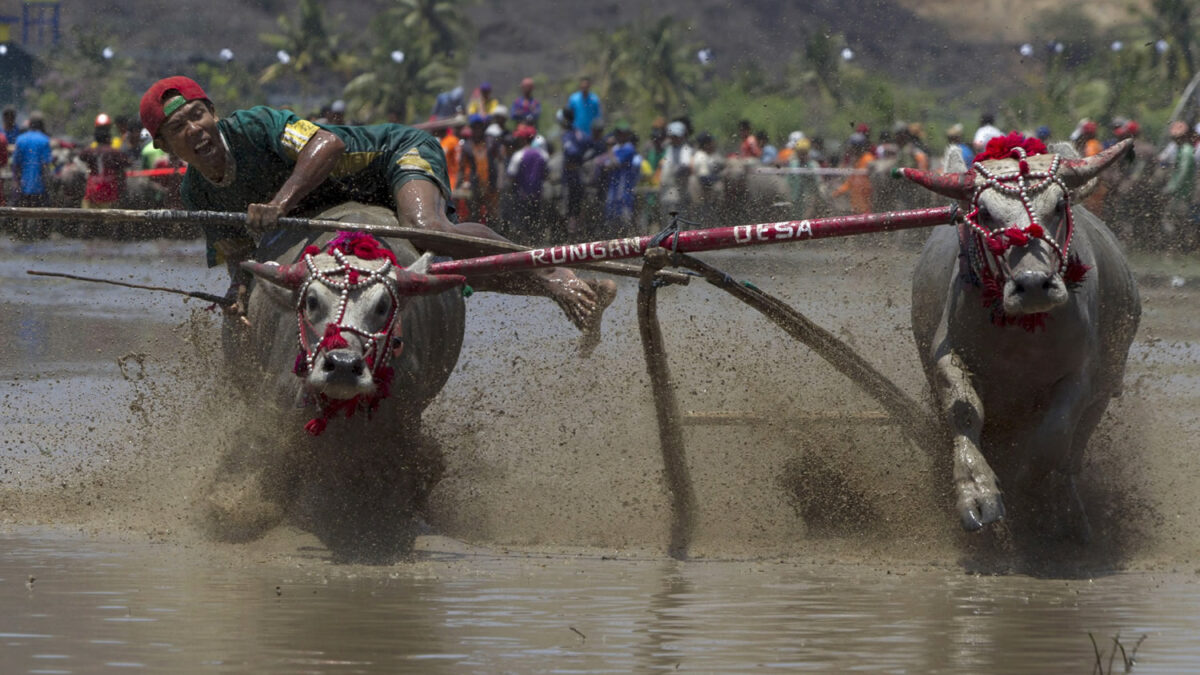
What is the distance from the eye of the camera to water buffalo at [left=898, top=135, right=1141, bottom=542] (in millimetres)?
7320

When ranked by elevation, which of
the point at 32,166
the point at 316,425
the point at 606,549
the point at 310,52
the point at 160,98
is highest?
the point at 310,52

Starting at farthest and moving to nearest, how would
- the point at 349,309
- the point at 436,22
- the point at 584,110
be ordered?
1. the point at 436,22
2. the point at 584,110
3. the point at 349,309

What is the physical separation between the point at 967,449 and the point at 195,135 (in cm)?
351

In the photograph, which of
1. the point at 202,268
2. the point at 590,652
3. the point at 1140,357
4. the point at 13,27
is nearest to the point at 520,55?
the point at 13,27

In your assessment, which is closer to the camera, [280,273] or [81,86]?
[280,273]

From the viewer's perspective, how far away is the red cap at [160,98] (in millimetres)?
8406

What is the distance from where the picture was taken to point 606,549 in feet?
26.7

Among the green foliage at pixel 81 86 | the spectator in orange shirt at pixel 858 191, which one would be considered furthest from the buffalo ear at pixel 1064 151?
the green foliage at pixel 81 86

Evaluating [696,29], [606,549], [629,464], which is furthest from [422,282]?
[696,29]

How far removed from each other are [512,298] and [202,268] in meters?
4.30

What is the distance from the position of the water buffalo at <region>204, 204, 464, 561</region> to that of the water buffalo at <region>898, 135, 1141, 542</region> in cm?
201

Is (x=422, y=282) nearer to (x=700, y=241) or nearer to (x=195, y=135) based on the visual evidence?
(x=700, y=241)

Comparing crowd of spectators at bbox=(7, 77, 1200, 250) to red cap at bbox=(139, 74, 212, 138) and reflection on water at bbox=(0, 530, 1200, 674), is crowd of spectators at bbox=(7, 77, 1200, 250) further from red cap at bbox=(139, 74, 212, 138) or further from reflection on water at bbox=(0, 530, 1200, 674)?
reflection on water at bbox=(0, 530, 1200, 674)

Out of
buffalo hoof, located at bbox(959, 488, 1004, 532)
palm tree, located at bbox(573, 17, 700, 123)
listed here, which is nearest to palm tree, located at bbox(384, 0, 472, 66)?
palm tree, located at bbox(573, 17, 700, 123)
